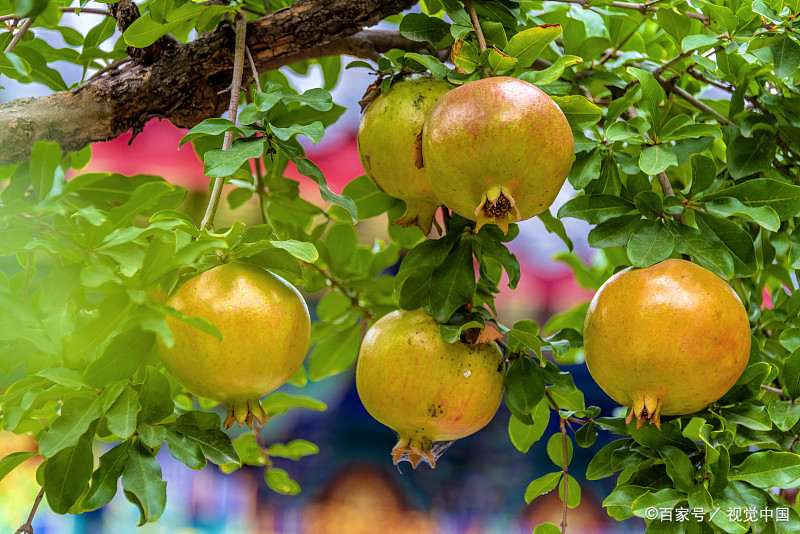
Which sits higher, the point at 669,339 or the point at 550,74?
the point at 550,74

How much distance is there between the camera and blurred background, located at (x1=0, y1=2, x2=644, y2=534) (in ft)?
8.86

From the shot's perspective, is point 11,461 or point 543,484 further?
point 543,484

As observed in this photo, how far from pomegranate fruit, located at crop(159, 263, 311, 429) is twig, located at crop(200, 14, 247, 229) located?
6 centimetres

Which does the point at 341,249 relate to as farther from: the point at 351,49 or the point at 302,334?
the point at 302,334

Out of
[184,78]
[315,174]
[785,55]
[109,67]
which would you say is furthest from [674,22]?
[109,67]

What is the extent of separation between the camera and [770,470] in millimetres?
757

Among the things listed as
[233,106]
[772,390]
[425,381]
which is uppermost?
[233,106]

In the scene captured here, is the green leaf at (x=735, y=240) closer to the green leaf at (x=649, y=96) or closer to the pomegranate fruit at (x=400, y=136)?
the green leaf at (x=649, y=96)

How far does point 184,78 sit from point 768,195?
718mm

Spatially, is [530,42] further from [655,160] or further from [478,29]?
[655,160]

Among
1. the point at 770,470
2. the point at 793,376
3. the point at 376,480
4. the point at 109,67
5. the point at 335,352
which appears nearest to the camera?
the point at 770,470

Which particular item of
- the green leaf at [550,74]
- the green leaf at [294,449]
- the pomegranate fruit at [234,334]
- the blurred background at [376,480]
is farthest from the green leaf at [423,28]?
the blurred background at [376,480]

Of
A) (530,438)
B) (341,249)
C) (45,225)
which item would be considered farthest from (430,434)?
(45,225)

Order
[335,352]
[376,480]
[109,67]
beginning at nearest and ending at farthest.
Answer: [109,67] < [335,352] < [376,480]
